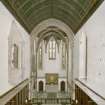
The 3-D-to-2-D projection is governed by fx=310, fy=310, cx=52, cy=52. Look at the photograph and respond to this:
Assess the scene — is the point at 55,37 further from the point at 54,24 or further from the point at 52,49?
the point at 54,24

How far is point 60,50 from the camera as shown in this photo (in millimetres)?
34875

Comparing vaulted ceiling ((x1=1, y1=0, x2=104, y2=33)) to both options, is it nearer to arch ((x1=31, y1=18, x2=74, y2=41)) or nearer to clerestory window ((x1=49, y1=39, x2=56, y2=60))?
arch ((x1=31, y1=18, x2=74, y2=41))

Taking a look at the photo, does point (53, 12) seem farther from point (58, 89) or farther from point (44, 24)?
point (58, 89)

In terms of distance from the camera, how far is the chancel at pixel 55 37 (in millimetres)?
9448

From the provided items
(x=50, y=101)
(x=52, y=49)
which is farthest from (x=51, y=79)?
(x=50, y=101)

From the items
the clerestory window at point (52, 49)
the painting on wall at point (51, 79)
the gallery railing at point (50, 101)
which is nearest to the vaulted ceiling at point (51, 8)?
the gallery railing at point (50, 101)

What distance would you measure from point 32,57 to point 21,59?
5473mm

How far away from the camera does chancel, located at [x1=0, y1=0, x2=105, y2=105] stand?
31.0 feet

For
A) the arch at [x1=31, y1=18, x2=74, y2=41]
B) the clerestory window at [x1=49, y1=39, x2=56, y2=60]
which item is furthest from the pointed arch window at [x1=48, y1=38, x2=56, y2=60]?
the arch at [x1=31, y1=18, x2=74, y2=41]

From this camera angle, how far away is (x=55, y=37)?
33.8 meters

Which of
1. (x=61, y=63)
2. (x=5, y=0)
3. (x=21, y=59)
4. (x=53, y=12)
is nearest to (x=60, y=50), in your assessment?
(x=61, y=63)

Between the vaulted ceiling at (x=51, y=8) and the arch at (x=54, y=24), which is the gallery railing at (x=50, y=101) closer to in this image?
the arch at (x=54, y=24)

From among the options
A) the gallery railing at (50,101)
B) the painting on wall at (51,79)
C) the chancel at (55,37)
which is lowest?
the gallery railing at (50,101)

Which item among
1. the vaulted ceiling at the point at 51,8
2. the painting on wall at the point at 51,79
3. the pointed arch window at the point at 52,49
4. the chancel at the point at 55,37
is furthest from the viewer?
the pointed arch window at the point at 52,49
